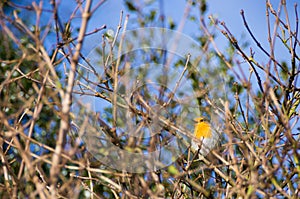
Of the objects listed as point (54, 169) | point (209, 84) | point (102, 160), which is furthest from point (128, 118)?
point (54, 169)

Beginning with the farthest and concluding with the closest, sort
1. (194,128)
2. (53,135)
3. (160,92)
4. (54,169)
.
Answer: (53,135) → (194,128) → (160,92) → (54,169)

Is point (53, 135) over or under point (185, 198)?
over

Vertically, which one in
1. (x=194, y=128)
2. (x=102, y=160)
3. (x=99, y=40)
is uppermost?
(x=99, y=40)

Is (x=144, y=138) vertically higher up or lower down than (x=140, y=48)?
lower down

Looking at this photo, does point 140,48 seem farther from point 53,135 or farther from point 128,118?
point 53,135

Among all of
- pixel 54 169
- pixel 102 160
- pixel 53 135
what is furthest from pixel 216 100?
pixel 53 135

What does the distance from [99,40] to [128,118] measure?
39 cm

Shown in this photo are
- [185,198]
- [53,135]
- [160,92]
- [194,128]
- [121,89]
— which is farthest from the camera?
[53,135]

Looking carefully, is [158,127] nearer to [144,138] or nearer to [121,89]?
[144,138]

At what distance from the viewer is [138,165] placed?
1375mm

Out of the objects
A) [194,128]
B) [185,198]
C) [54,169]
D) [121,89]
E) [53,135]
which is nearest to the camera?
[54,169]

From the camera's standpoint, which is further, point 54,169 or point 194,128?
point 194,128

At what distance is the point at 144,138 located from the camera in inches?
54.5

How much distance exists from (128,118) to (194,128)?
0.43 meters
